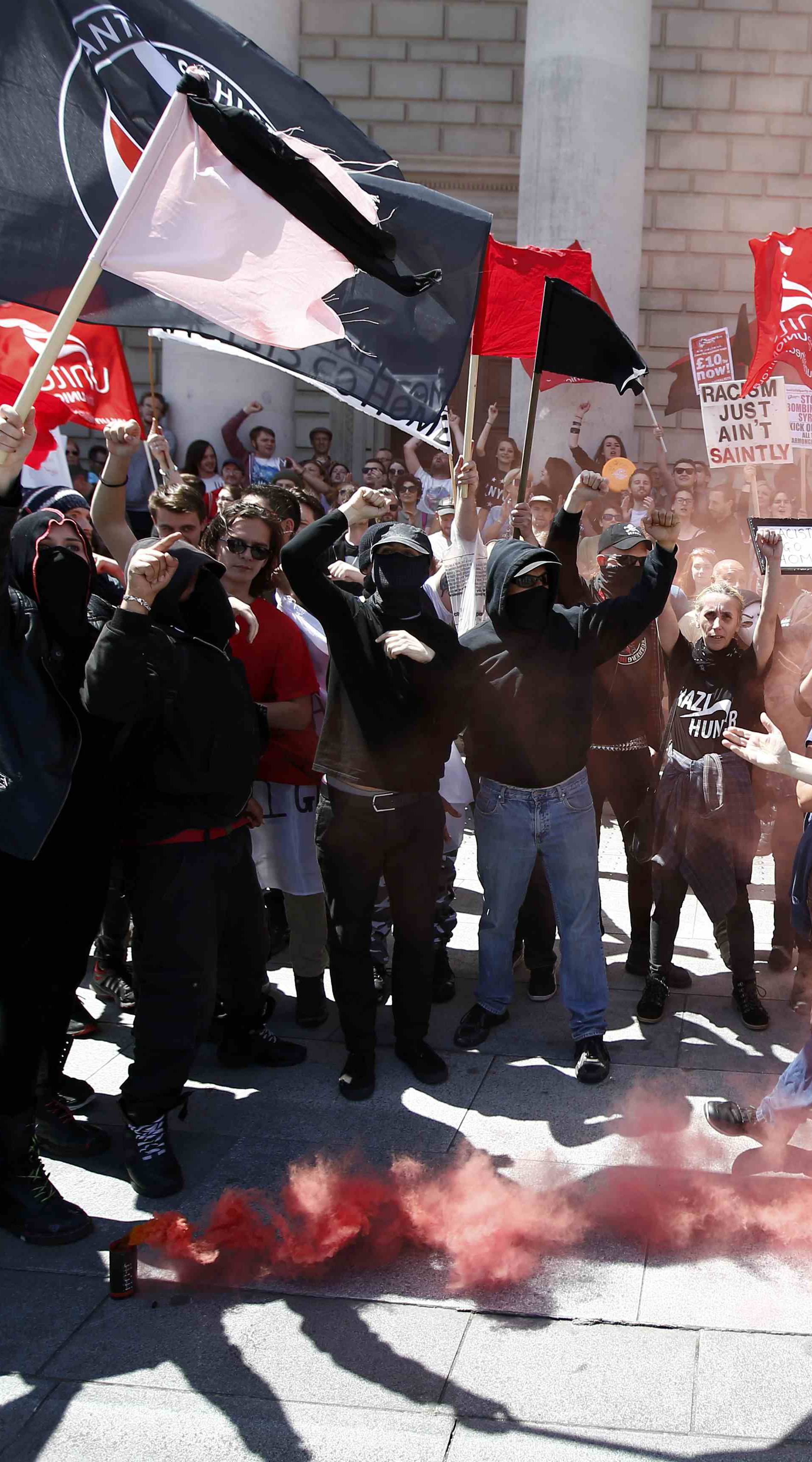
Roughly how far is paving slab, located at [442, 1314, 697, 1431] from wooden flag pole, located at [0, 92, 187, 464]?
2.38 m

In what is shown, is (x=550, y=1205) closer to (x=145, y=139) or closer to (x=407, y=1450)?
(x=407, y=1450)

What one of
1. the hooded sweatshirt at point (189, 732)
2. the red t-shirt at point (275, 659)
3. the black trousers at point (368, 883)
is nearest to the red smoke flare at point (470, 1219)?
the black trousers at point (368, 883)

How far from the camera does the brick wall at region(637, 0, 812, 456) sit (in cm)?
1441

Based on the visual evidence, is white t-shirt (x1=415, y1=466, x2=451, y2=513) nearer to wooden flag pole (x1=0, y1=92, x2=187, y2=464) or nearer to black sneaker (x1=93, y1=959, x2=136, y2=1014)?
black sneaker (x1=93, y1=959, x2=136, y2=1014)

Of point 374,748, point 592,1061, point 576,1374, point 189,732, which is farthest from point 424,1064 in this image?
point 576,1374

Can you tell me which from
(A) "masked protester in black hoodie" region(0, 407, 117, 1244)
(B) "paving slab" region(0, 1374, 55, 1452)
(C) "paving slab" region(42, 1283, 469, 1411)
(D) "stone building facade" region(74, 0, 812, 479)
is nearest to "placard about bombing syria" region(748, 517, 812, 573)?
(A) "masked protester in black hoodie" region(0, 407, 117, 1244)

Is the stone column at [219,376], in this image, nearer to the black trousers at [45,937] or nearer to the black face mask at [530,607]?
the black face mask at [530,607]

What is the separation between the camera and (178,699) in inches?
147

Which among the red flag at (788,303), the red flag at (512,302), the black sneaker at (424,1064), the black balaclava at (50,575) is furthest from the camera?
the red flag at (788,303)

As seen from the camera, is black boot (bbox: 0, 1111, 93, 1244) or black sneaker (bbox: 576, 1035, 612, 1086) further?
black sneaker (bbox: 576, 1035, 612, 1086)

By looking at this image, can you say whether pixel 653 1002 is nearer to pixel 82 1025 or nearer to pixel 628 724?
pixel 628 724

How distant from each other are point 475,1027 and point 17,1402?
2.41 metres

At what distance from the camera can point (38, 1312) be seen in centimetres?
320

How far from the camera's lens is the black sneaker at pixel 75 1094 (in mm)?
4348
